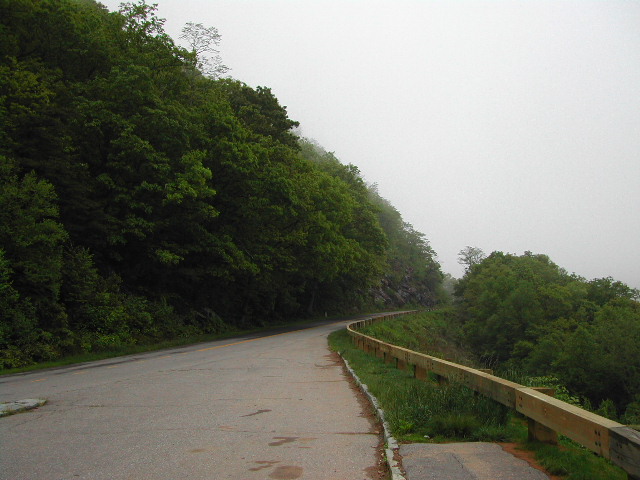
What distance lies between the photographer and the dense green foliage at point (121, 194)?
16.5m

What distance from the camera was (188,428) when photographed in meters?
6.32

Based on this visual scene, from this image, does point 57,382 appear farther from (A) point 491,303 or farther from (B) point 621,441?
(A) point 491,303

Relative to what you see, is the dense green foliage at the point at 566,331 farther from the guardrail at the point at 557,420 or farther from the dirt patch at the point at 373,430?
the guardrail at the point at 557,420

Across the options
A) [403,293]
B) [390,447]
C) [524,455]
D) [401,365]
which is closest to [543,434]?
[524,455]

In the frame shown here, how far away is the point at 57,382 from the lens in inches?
420

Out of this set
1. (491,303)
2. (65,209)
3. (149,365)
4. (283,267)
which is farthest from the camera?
(491,303)

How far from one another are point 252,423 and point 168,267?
20705 millimetres

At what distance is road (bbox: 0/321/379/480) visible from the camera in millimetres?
4727

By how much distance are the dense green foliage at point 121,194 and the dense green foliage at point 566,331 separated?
1473 centimetres

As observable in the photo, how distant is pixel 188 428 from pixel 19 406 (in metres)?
3.36

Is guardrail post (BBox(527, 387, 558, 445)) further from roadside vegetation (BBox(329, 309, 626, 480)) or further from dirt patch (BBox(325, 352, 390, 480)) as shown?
dirt patch (BBox(325, 352, 390, 480))

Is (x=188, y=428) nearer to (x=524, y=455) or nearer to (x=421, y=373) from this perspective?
(x=524, y=455)

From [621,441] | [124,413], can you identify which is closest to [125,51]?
[124,413]

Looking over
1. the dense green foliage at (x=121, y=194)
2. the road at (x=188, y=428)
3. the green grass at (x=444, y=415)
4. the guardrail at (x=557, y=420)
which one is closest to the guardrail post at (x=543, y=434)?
the guardrail at (x=557, y=420)
